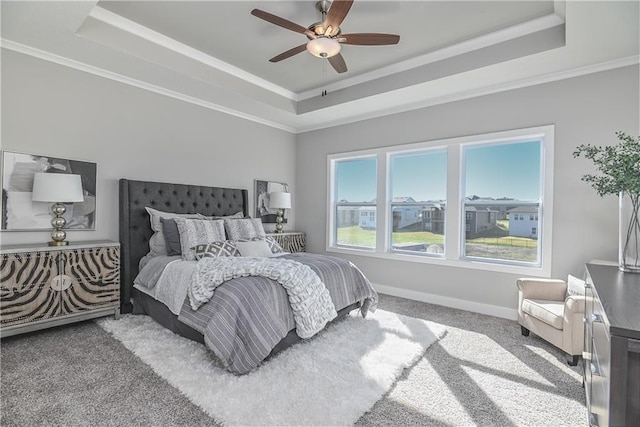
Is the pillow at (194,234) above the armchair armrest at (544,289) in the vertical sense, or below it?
above

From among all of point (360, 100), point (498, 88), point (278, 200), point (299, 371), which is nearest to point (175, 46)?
point (360, 100)

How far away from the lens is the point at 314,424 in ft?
5.77

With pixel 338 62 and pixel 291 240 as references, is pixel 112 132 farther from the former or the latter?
pixel 291 240

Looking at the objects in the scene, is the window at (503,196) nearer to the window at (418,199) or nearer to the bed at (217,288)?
the window at (418,199)

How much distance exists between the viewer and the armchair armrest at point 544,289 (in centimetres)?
298

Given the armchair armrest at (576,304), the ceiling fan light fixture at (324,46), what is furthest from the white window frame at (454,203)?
the ceiling fan light fixture at (324,46)

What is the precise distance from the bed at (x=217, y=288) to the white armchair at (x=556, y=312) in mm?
1484

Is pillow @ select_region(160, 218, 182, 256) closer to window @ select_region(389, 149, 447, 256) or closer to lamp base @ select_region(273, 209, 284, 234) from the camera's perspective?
lamp base @ select_region(273, 209, 284, 234)

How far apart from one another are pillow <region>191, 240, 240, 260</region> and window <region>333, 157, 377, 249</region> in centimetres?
235

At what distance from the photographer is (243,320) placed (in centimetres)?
231

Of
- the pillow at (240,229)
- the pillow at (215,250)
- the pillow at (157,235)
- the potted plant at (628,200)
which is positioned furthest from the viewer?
the pillow at (240,229)

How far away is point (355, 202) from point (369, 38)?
9.55 ft

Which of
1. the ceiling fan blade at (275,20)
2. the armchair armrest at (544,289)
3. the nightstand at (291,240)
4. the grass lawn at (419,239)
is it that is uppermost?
the ceiling fan blade at (275,20)

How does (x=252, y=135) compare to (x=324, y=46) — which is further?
(x=252, y=135)
